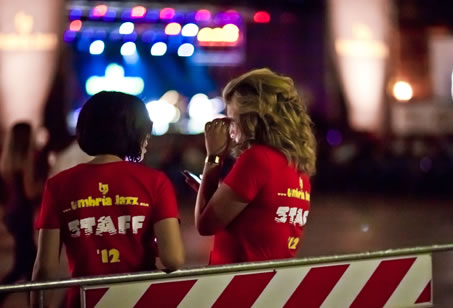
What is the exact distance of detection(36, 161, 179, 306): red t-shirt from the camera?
3.15m

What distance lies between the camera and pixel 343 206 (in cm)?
1675

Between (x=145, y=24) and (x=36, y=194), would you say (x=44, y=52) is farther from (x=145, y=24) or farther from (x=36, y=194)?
(x=36, y=194)

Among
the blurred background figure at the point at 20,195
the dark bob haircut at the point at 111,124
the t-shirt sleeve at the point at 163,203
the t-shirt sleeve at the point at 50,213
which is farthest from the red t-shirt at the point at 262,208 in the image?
the blurred background figure at the point at 20,195

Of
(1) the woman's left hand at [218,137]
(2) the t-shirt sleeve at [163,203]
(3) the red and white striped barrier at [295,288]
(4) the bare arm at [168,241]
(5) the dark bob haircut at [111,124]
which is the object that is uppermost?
(5) the dark bob haircut at [111,124]

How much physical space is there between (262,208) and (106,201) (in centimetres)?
75

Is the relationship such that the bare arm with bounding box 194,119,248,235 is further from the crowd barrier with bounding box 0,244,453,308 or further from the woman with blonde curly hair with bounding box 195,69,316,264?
the crowd barrier with bounding box 0,244,453,308

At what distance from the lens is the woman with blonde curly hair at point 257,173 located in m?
3.54

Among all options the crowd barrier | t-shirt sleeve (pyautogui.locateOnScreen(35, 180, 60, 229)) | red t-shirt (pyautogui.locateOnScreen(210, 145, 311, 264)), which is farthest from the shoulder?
t-shirt sleeve (pyautogui.locateOnScreen(35, 180, 60, 229))

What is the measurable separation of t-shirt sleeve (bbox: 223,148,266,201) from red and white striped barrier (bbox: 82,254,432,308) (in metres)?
0.35

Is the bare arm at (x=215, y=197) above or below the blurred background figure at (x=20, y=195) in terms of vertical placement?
above

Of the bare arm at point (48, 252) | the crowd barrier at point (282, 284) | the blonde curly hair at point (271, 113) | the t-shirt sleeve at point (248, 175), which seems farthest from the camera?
the blonde curly hair at point (271, 113)

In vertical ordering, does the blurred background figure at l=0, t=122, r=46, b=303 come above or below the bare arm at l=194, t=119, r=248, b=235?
below

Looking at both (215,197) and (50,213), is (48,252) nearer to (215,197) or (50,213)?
(50,213)

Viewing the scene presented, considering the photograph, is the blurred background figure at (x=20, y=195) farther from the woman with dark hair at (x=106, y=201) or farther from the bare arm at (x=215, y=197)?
the woman with dark hair at (x=106, y=201)
